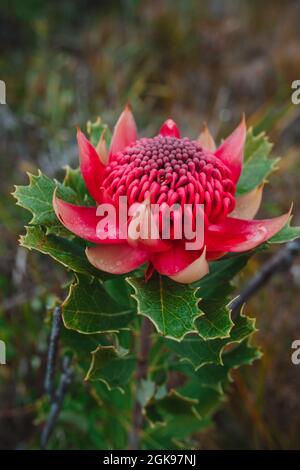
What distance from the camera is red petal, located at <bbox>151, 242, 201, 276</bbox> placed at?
57.3 inches

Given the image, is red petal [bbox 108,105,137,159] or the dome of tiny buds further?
red petal [bbox 108,105,137,159]

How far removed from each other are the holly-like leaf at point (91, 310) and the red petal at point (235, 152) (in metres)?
0.54

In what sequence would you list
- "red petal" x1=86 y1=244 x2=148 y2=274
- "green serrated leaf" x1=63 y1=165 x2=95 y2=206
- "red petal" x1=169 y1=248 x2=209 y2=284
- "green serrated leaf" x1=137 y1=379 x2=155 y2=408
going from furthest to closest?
1. "green serrated leaf" x1=137 y1=379 x2=155 y2=408
2. "green serrated leaf" x1=63 y1=165 x2=95 y2=206
3. "red petal" x1=86 y1=244 x2=148 y2=274
4. "red petal" x1=169 y1=248 x2=209 y2=284

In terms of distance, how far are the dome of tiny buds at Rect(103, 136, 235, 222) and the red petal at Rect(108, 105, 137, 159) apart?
14 centimetres

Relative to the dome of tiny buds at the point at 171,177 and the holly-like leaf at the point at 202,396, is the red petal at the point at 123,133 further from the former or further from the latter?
the holly-like leaf at the point at 202,396

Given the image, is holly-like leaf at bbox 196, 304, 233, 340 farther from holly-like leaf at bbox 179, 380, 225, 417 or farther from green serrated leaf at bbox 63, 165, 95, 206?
holly-like leaf at bbox 179, 380, 225, 417

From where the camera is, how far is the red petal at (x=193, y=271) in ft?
4.53

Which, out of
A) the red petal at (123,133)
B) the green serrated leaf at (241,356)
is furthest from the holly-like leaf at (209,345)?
the red petal at (123,133)

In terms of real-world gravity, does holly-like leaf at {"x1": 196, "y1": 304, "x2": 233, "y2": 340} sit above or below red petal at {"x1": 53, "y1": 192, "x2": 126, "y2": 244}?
below

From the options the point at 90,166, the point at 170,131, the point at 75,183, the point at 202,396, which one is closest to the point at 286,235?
the point at 170,131

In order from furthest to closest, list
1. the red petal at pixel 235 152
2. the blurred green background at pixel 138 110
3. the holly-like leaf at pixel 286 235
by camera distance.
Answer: the blurred green background at pixel 138 110
the red petal at pixel 235 152
the holly-like leaf at pixel 286 235

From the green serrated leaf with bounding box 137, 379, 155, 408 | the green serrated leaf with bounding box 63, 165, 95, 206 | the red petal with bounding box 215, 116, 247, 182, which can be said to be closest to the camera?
the red petal with bounding box 215, 116, 247, 182

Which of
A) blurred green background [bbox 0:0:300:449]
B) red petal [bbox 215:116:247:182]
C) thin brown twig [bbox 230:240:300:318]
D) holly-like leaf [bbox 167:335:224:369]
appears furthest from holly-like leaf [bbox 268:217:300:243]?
blurred green background [bbox 0:0:300:449]

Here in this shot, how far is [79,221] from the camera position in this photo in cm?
152
